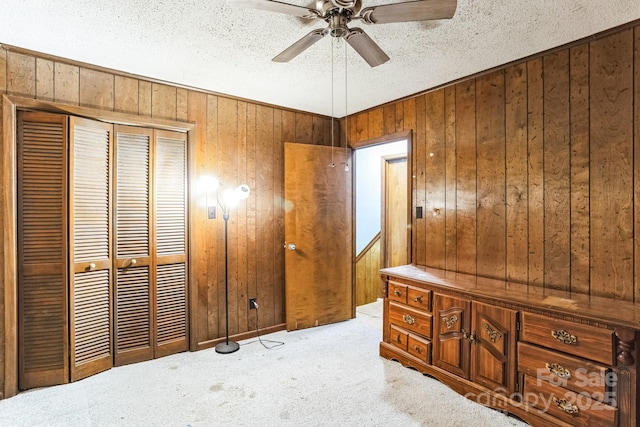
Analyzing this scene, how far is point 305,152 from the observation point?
11.8ft

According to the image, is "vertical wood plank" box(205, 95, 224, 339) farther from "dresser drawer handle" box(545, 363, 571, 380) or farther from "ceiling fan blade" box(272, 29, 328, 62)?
"dresser drawer handle" box(545, 363, 571, 380)

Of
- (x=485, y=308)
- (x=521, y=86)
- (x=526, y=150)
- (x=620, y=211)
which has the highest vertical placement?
(x=521, y=86)

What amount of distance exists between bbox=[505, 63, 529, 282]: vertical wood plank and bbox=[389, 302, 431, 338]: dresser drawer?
2.36ft

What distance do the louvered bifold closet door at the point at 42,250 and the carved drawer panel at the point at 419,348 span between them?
268cm

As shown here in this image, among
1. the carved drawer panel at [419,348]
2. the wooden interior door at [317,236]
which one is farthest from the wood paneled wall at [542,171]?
the wooden interior door at [317,236]

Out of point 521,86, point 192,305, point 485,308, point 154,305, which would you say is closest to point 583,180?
point 521,86

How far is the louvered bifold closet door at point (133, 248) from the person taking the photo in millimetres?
2730

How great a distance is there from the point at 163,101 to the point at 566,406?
366 centimetres

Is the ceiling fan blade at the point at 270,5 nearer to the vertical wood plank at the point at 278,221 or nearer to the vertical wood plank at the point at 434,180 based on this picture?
the vertical wood plank at the point at 434,180

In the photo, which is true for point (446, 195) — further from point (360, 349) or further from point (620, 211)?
point (360, 349)

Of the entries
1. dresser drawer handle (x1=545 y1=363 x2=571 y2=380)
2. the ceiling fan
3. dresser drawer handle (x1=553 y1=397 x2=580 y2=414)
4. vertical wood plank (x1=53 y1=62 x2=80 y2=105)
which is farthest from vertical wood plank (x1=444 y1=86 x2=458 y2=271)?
vertical wood plank (x1=53 y1=62 x2=80 y2=105)

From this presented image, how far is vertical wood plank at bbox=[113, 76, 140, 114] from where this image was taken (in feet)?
8.91

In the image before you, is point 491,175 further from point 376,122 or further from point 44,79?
point 44,79

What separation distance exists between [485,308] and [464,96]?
1.76 meters
